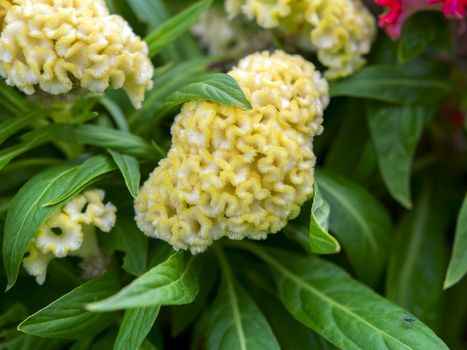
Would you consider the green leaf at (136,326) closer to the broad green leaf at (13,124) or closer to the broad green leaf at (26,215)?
the broad green leaf at (26,215)

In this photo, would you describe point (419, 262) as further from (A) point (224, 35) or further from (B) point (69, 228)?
(B) point (69, 228)

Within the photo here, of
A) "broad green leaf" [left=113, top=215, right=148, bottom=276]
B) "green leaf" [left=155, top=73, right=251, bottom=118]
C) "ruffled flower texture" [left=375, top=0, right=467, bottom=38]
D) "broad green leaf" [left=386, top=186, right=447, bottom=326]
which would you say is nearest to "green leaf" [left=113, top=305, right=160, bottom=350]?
"broad green leaf" [left=113, top=215, right=148, bottom=276]

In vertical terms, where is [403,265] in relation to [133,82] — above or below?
below

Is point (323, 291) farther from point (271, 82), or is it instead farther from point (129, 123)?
point (129, 123)

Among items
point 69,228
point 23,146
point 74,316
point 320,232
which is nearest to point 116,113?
point 23,146

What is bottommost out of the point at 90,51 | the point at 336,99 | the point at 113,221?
the point at 336,99

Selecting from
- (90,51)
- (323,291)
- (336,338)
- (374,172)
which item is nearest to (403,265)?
(374,172)

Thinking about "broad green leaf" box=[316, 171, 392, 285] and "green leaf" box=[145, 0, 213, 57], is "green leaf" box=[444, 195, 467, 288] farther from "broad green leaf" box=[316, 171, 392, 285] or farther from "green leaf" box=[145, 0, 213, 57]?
"green leaf" box=[145, 0, 213, 57]
